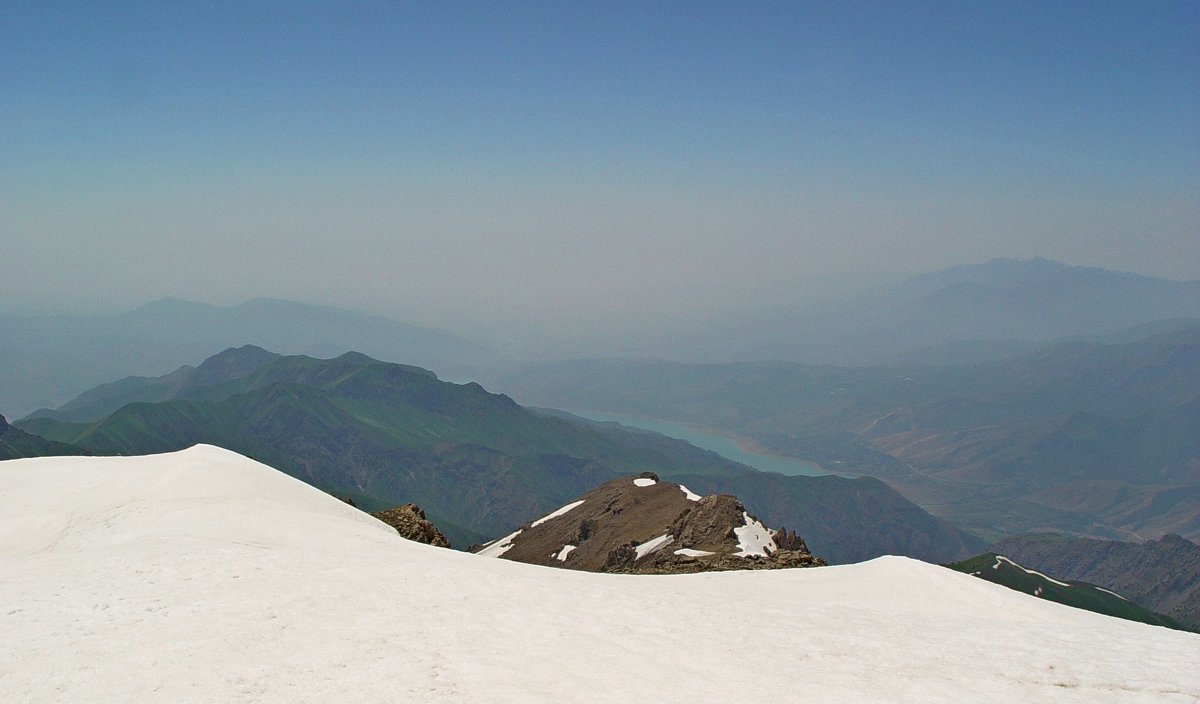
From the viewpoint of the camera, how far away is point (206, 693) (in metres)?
13.1

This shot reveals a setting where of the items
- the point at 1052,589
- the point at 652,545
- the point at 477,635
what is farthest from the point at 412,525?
the point at 1052,589

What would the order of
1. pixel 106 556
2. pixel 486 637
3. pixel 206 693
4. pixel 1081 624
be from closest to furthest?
pixel 206 693, pixel 486 637, pixel 106 556, pixel 1081 624

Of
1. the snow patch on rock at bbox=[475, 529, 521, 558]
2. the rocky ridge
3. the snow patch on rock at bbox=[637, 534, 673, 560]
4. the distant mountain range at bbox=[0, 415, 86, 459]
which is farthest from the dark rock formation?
the distant mountain range at bbox=[0, 415, 86, 459]

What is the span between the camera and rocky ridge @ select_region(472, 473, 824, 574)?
5597 centimetres

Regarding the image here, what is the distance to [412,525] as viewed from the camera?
2028 inches

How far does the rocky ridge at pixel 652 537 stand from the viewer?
5597cm

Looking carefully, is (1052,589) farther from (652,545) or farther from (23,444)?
(23,444)

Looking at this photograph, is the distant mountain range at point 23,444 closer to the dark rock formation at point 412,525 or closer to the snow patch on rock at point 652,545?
the snow patch on rock at point 652,545

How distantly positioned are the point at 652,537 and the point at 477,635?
68.4 metres

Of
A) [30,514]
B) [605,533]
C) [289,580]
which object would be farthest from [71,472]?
[605,533]

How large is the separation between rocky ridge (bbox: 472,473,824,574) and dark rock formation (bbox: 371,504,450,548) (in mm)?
15595

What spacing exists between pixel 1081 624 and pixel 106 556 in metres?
29.6

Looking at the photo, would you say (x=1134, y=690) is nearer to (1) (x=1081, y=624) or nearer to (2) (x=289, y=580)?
(1) (x=1081, y=624)

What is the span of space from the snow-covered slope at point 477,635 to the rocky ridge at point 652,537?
2194 centimetres
